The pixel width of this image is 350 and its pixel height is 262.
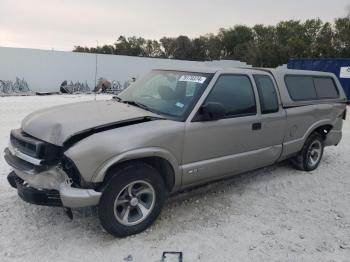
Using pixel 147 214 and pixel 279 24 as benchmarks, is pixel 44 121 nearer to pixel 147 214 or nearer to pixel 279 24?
pixel 147 214

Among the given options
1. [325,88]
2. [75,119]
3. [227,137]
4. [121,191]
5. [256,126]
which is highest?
[325,88]

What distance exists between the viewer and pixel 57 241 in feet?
12.1

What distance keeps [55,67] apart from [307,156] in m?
18.3

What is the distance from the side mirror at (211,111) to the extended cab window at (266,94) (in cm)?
106

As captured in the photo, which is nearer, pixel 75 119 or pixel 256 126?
pixel 75 119

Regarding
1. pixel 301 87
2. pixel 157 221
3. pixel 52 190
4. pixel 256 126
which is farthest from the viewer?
pixel 301 87

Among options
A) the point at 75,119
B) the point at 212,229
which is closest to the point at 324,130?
the point at 212,229

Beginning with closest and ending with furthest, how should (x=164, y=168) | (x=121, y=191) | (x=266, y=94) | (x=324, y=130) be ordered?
(x=121, y=191)
(x=164, y=168)
(x=266, y=94)
(x=324, y=130)

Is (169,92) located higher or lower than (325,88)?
lower

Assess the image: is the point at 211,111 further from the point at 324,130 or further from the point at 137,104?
the point at 324,130

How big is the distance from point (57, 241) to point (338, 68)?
20549mm

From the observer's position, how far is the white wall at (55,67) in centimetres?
1984

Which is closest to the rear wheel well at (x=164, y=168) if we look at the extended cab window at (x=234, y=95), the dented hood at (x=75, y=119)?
the dented hood at (x=75, y=119)

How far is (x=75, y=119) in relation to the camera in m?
3.84
